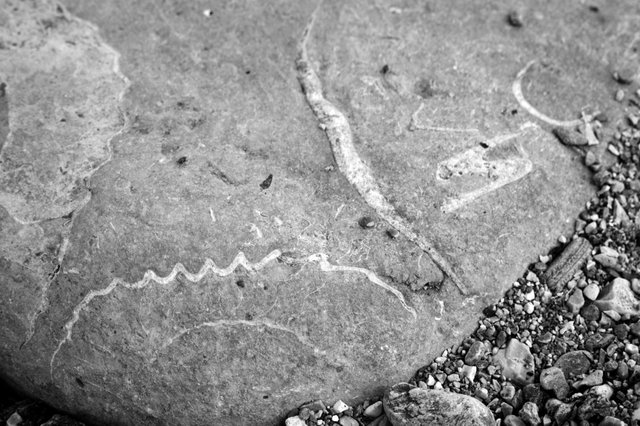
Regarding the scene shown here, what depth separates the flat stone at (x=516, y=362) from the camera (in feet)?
9.41

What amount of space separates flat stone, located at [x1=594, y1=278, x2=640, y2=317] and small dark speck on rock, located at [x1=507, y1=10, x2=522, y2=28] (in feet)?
4.29

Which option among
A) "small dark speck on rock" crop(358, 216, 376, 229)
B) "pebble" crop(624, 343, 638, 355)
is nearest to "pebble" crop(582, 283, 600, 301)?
"pebble" crop(624, 343, 638, 355)

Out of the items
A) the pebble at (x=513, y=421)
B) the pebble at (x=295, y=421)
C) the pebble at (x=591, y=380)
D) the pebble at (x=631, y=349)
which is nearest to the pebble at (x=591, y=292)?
the pebble at (x=631, y=349)

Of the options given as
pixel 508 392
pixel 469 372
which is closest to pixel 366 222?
pixel 469 372

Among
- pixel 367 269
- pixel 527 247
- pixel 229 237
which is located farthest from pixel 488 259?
pixel 229 237

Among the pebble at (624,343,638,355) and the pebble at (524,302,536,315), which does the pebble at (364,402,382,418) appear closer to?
the pebble at (524,302,536,315)

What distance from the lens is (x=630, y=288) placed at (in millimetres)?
3061

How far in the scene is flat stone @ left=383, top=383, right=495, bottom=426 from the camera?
2631mm

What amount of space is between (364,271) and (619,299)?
1047mm

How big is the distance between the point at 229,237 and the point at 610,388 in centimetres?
150

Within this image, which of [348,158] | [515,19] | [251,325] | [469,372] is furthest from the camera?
[515,19]

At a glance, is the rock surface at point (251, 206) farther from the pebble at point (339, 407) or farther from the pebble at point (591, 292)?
the pebble at point (591, 292)

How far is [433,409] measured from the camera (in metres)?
2.66

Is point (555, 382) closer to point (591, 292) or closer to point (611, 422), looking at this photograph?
point (611, 422)
